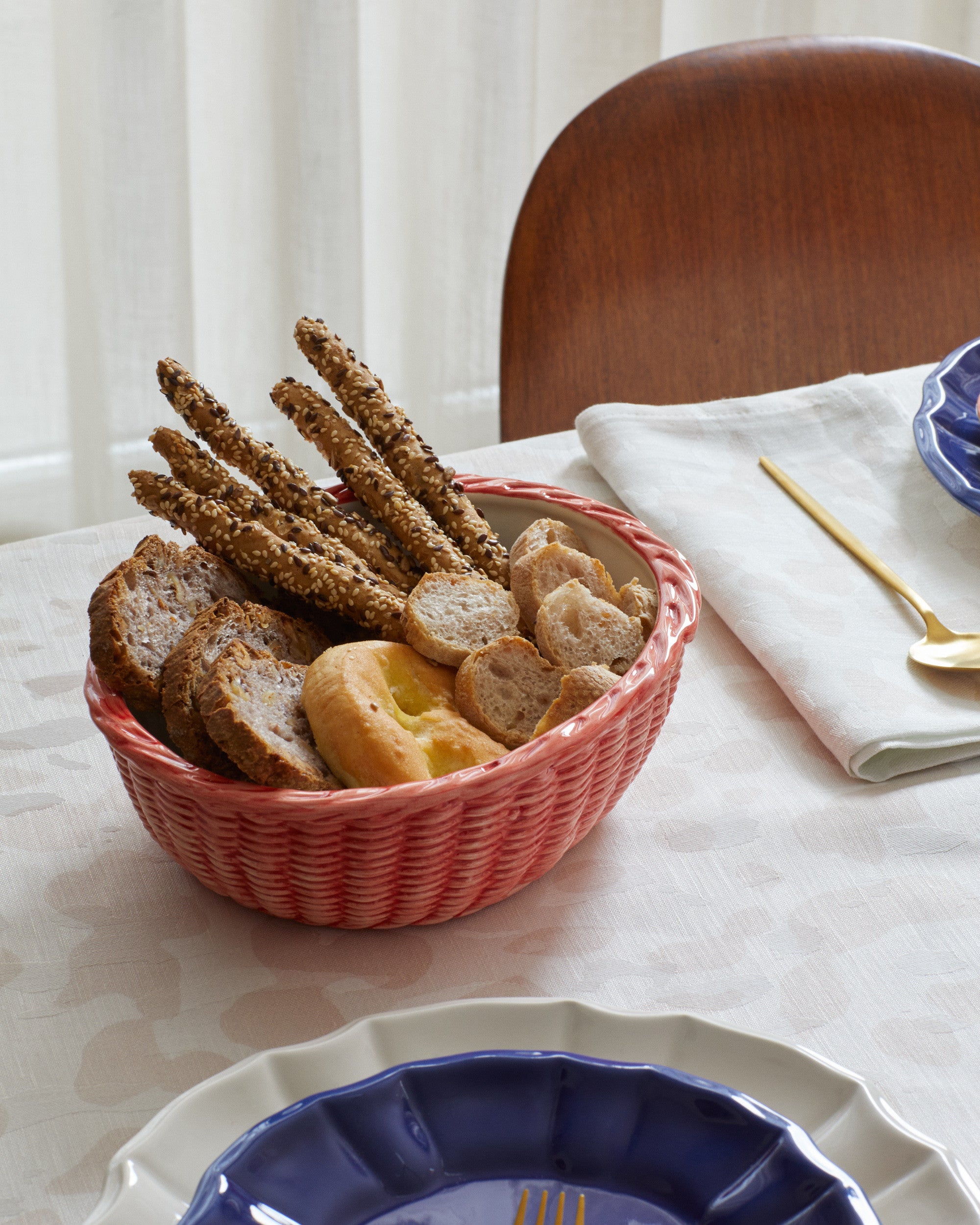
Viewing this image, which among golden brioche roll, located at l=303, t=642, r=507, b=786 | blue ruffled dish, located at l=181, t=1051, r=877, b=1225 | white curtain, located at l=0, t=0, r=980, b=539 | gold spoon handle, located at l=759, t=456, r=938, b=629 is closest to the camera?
blue ruffled dish, located at l=181, t=1051, r=877, b=1225

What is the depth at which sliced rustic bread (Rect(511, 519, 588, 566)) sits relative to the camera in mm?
585

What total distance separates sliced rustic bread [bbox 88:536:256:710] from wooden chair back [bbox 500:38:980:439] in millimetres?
667

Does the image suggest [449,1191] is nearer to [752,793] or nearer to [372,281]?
[752,793]

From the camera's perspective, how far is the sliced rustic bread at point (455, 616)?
1.68 feet

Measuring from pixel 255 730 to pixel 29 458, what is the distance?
4.95 ft

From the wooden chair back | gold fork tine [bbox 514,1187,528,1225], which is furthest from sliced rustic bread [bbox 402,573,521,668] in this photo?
the wooden chair back

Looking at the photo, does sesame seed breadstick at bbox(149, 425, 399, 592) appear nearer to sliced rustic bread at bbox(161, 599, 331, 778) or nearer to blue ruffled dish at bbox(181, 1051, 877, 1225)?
sliced rustic bread at bbox(161, 599, 331, 778)

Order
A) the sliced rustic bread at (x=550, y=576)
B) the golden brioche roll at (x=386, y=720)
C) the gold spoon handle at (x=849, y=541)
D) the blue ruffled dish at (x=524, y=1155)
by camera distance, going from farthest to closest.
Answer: the gold spoon handle at (x=849, y=541), the sliced rustic bread at (x=550, y=576), the golden brioche roll at (x=386, y=720), the blue ruffled dish at (x=524, y=1155)

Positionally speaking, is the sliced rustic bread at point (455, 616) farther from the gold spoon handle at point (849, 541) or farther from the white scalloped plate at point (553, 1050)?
the gold spoon handle at point (849, 541)

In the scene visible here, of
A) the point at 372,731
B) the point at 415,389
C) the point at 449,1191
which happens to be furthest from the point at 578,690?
the point at 415,389

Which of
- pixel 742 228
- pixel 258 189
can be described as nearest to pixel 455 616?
pixel 742 228

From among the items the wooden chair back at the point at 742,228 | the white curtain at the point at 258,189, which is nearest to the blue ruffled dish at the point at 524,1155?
the wooden chair back at the point at 742,228

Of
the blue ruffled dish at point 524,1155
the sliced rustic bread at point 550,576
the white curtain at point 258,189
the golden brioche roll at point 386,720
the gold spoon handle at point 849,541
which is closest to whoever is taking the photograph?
the blue ruffled dish at point 524,1155

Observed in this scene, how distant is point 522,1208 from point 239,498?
0.35 m
